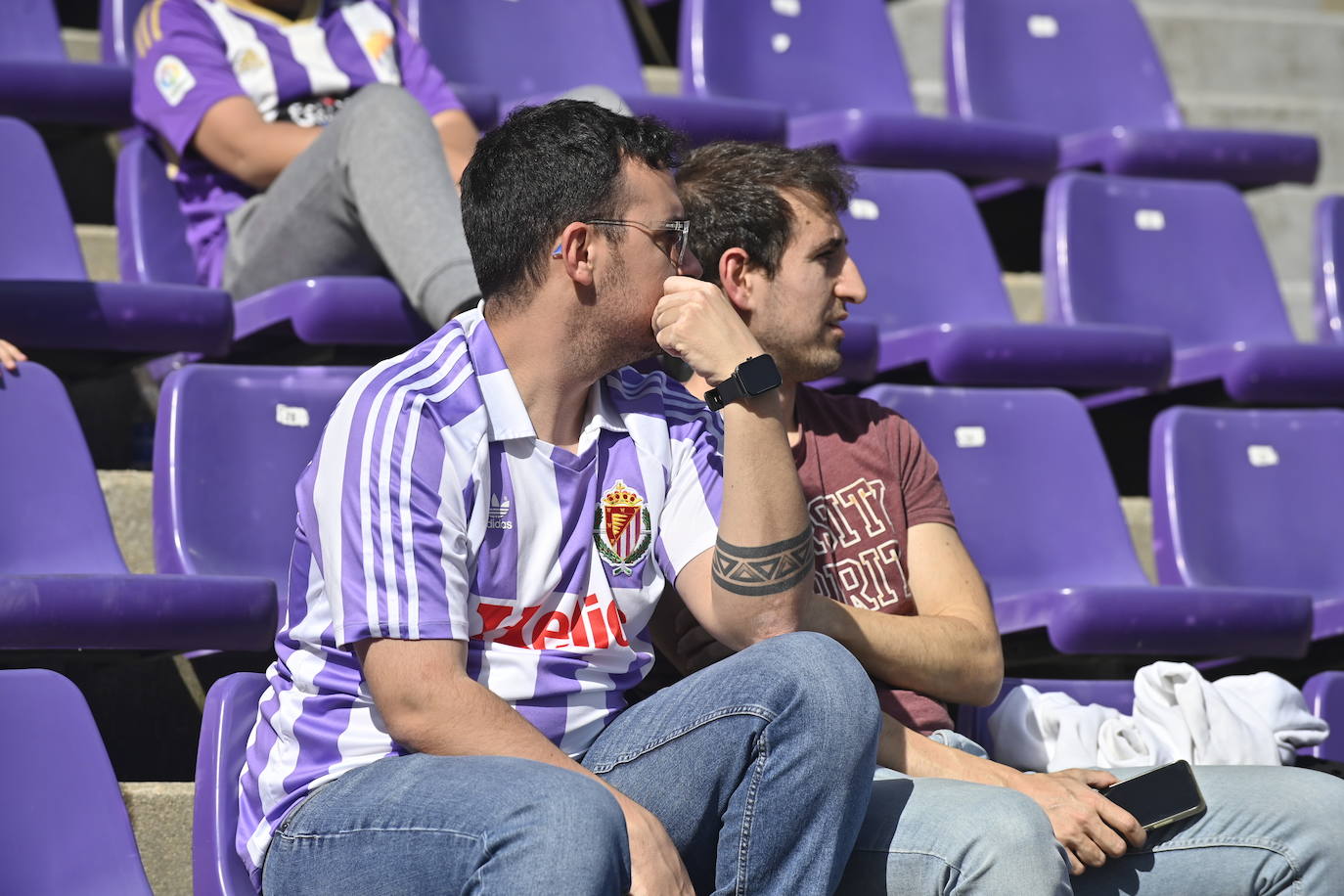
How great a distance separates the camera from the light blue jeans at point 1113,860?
67.1 inches

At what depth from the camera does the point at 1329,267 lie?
3920 millimetres

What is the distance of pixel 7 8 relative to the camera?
11.2 ft

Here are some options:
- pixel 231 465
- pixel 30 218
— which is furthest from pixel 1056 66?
pixel 231 465

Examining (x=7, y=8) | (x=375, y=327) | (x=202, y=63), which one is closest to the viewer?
(x=375, y=327)

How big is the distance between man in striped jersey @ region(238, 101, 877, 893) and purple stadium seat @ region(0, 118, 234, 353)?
98 centimetres

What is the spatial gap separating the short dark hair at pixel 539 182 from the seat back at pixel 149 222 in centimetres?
138

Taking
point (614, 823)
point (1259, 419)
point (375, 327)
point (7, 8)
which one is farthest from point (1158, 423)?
point (7, 8)

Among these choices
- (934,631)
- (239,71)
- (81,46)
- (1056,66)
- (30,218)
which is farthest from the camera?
(1056,66)

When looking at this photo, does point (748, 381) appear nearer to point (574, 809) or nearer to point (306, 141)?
point (574, 809)

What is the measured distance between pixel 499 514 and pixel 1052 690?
98cm

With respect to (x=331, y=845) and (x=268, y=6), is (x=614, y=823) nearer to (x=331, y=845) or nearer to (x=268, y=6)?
(x=331, y=845)

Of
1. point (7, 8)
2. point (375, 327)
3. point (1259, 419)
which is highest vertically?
point (7, 8)

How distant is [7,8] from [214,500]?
5.10ft

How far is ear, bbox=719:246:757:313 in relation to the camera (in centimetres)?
229
